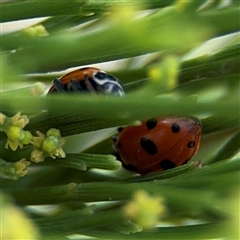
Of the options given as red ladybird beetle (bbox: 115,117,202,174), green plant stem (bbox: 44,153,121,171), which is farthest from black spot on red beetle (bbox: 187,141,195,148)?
green plant stem (bbox: 44,153,121,171)

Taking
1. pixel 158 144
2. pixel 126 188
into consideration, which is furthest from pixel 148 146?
pixel 126 188

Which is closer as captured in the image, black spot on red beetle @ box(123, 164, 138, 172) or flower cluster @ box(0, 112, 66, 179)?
flower cluster @ box(0, 112, 66, 179)

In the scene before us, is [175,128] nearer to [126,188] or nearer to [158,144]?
[158,144]

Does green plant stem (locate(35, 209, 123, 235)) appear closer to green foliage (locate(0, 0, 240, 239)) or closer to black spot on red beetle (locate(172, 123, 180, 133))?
green foliage (locate(0, 0, 240, 239))

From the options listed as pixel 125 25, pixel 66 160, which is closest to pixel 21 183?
pixel 66 160

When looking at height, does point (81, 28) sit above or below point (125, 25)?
above

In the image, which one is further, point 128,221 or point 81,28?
point 81,28

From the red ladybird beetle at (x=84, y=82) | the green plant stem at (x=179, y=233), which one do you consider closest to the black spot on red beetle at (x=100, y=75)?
the red ladybird beetle at (x=84, y=82)

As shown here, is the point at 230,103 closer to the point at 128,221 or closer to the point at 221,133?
the point at 128,221

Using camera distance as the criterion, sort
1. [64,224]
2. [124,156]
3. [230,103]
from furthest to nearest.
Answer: [124,156]
[64,224]
[230,103]
